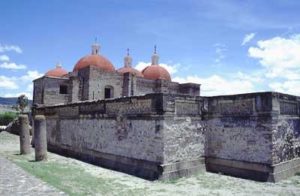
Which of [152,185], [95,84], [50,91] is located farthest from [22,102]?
[152,185]

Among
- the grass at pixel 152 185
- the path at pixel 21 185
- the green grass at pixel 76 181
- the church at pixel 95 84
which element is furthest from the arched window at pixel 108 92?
the path at pixel 21 185

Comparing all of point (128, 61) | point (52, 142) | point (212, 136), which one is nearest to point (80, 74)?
point (128, 61)

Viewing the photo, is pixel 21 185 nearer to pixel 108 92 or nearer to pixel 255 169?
pixel 255 169

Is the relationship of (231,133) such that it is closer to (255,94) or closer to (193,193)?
(255,94)

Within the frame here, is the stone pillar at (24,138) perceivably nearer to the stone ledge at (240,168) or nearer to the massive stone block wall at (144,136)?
the massive stone block wall at (144,136)

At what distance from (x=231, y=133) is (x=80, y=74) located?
17541 millimetres

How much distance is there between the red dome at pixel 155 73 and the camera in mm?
30844

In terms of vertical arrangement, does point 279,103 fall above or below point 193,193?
above

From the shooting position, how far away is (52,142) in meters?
18.6

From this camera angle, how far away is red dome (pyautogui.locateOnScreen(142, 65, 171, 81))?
1214 inches

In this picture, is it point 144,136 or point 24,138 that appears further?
point 24,138

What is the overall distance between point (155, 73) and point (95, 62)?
586 cm

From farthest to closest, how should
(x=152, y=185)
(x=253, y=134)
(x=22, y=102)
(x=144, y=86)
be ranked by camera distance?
(x=22, y=102) → (x=144, y=86) → (x=253, y=134) → (x=152, y=185)

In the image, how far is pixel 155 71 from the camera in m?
31.3
